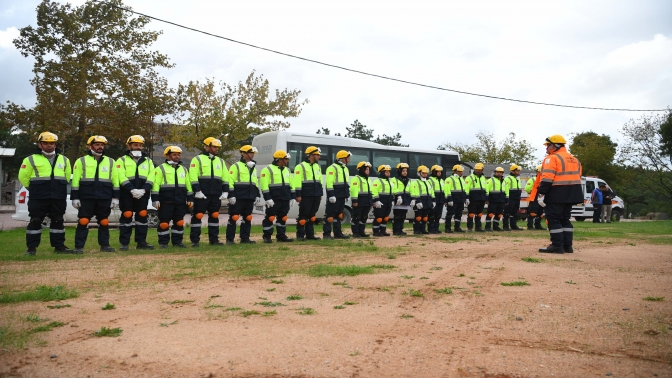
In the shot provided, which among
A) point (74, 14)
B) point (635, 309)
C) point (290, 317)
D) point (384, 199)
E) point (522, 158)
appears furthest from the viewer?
point (522, 158)

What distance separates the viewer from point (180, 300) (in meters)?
6.39

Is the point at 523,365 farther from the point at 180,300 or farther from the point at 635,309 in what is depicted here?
the point at 180,300

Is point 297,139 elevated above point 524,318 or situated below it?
above

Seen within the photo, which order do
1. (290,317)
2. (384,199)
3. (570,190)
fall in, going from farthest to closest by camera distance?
(384,199) → (570,190) → (290,317)

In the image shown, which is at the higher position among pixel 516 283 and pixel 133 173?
pixel 133 173

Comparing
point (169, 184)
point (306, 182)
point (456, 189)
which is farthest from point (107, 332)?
point (456, 189)

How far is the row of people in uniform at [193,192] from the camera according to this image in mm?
10695

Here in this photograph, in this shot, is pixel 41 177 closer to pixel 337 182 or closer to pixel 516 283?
pixel 337 182

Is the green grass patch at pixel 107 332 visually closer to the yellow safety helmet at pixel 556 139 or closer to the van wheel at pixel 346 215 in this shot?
the yellow safety helmet at pixel 556 139

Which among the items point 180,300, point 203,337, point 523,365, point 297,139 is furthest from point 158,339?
point 297,139

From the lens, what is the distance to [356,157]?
2445 cm

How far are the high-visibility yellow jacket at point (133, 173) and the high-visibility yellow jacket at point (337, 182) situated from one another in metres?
4.88

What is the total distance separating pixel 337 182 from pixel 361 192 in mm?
1005

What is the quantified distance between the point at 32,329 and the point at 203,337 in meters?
1.58
